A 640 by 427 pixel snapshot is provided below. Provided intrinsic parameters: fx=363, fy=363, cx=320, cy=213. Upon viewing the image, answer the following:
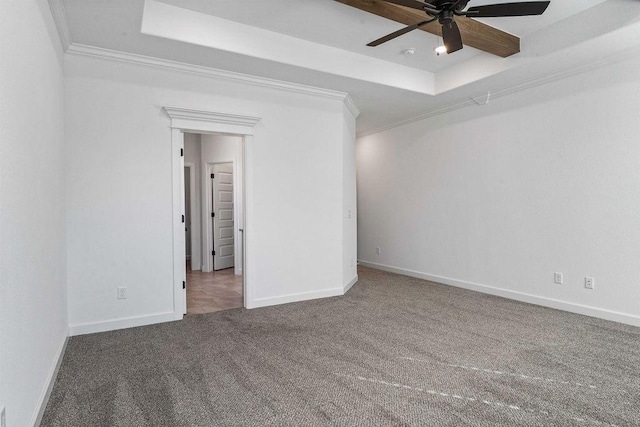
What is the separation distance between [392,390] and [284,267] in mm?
2393

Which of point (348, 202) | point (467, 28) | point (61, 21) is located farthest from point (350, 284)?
point (61, 21)

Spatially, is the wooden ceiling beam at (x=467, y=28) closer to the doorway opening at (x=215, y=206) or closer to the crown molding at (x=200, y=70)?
the crown molding at (x=200, y=70)

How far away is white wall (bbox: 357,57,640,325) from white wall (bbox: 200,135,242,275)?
8.94 ft

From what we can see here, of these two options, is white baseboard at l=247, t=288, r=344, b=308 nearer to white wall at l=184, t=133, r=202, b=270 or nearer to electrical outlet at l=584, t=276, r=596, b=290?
electrical outlet at l=584, t=276, r=596, b=290

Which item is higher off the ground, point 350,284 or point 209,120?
point 209,120

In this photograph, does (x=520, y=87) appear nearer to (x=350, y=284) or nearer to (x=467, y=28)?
(x=467, y=28)

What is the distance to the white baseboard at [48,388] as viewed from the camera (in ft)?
6.60

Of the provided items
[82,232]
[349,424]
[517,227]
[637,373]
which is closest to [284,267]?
[82,232]

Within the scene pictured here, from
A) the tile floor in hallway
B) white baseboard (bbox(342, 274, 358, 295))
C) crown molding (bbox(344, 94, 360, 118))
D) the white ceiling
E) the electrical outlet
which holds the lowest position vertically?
the tile floor in hallway

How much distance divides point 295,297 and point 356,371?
2.03 meters

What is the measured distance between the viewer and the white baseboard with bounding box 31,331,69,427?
2.01 m

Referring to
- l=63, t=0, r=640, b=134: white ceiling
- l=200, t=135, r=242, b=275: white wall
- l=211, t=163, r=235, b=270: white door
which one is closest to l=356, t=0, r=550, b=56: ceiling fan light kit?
l=63, t=0, r=640, b=134: white ceiling

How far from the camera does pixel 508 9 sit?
254 cm

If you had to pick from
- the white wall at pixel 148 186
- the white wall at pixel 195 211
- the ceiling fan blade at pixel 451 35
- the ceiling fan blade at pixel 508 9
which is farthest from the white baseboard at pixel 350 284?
the ceiling fan blade at pixel 508 9
